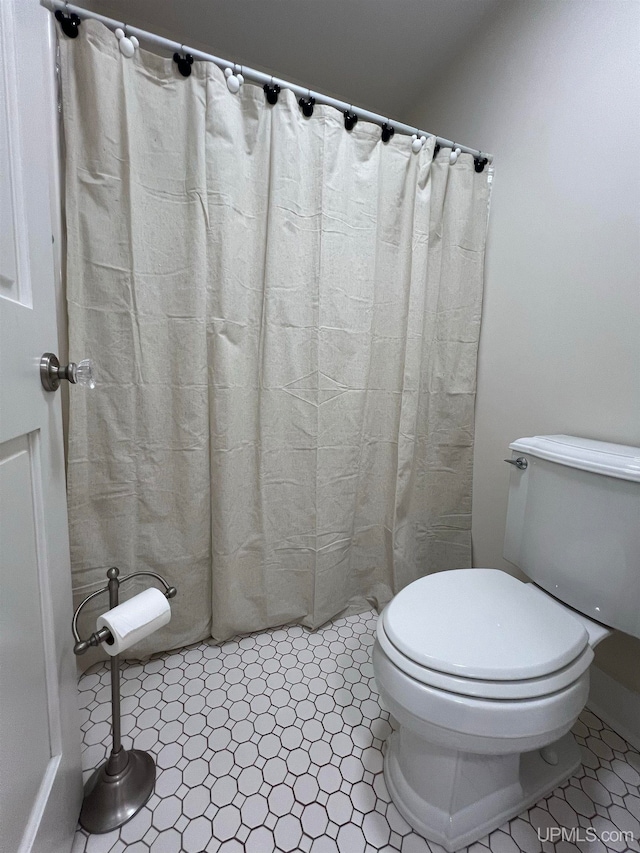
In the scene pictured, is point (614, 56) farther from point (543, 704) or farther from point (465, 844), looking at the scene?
point (465, 844)

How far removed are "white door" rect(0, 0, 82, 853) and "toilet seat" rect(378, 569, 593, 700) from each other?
0.60 meters

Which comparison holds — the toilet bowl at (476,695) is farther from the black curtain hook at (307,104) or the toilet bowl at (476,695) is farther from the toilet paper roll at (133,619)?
the black curtain hook at (307,104)

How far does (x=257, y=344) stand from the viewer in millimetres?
1116

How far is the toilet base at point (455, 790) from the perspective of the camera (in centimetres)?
72

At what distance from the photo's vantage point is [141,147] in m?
0.93

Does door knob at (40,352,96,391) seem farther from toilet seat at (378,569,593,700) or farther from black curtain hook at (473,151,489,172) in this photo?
black curtain hook at (473,151,489,172)

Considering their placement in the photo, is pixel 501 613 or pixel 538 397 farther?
pixel 538 397

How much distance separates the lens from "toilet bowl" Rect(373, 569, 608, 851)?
624 mm

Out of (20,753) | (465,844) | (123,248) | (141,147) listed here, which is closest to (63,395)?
(123,248)

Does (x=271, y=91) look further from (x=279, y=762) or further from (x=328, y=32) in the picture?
(x=279, y=762)

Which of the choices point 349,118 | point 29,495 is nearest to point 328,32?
point 349,118

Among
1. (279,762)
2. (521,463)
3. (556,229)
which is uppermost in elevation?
(556,229)

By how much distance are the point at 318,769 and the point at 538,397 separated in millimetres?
1229

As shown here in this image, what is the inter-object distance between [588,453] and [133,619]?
109cm
